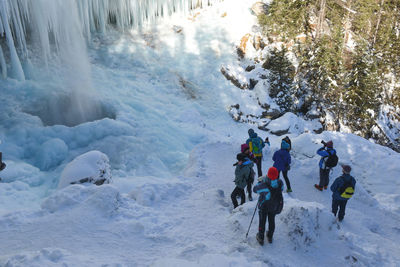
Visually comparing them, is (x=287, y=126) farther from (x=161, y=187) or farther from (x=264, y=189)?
(x=264, y=189)

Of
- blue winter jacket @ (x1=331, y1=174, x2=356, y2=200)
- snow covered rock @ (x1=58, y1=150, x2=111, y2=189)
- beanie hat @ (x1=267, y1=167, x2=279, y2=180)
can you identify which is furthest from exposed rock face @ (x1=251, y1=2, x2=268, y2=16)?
beanie hat @ (x1=267, y1=167, x2=279, y2=180)

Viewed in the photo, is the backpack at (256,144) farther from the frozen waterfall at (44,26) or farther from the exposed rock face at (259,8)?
the exposed rock face at (259,8)

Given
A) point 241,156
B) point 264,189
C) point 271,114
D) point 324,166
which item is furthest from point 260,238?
point 271,114

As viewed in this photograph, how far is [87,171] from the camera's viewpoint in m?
6.98

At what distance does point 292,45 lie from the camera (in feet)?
76.2

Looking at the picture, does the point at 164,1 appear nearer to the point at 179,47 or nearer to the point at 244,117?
the point at 179,47

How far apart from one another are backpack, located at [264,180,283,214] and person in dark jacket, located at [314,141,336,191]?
11.7ft

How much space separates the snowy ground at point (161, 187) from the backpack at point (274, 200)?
28.8 inches

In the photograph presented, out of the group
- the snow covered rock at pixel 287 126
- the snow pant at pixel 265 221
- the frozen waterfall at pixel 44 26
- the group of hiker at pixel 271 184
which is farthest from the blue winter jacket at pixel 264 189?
the snow covered rock at pixel 287 126

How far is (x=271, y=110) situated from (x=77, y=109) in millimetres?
12009

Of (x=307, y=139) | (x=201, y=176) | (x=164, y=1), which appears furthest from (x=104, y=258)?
(x=164, y=1)

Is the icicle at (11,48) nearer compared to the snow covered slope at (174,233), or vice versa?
the snow covered slope at (174,233)

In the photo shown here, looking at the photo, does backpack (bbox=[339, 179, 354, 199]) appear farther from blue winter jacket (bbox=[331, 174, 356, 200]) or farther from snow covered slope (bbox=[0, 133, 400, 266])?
snow covered slope (bbox=[0, 133, 400, 266])

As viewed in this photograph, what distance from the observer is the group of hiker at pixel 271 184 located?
190 inches
